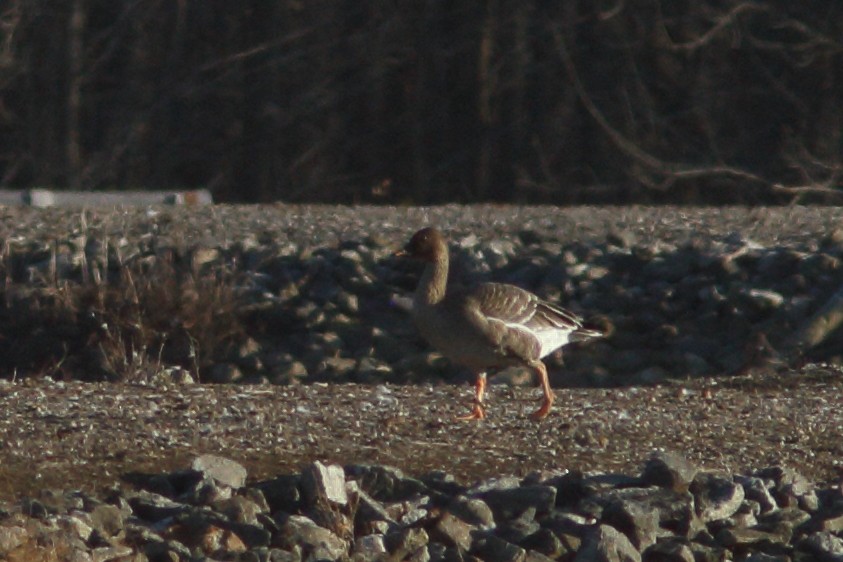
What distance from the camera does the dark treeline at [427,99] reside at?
23.6m

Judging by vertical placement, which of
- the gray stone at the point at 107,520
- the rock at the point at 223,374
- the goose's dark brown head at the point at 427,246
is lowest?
the rock at the point at 223,374

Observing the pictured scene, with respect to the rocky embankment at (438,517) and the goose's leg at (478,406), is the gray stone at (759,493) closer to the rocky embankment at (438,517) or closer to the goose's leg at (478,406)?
the rocky embankment at (438,517)

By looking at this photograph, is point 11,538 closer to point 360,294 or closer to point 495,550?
point 495,550

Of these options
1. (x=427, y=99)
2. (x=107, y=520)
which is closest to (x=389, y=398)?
(x=107, y=520)

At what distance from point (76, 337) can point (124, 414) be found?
5.60 metres

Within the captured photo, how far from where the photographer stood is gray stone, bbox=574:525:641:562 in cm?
631

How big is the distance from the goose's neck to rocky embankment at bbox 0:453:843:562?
82.9 inches

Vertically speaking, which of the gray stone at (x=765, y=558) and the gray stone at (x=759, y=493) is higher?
the gray stone at (x=759, y=493)

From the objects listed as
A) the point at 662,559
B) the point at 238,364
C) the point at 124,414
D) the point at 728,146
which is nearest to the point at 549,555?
the point at 662,559

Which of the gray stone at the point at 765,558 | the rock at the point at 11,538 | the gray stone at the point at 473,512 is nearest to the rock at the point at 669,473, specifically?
the gray stone at the point at 765,558

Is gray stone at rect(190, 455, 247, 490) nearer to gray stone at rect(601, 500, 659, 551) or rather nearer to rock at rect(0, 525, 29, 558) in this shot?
rock at rect(0, 525, 29, 558)

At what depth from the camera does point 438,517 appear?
21.5 feet

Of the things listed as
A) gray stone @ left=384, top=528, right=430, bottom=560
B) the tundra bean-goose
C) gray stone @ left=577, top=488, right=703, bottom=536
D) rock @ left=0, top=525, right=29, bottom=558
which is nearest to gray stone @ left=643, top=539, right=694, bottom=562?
gray stone @ left=577, top=488, right=703, bottom=536

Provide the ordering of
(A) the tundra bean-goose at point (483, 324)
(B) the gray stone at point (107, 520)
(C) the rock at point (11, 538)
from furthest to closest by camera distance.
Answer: (A) the tundra bean-goose at point (483, 324) → (B) the gray stone at point (107, 520) → (C) the rock at point (11, 538)
